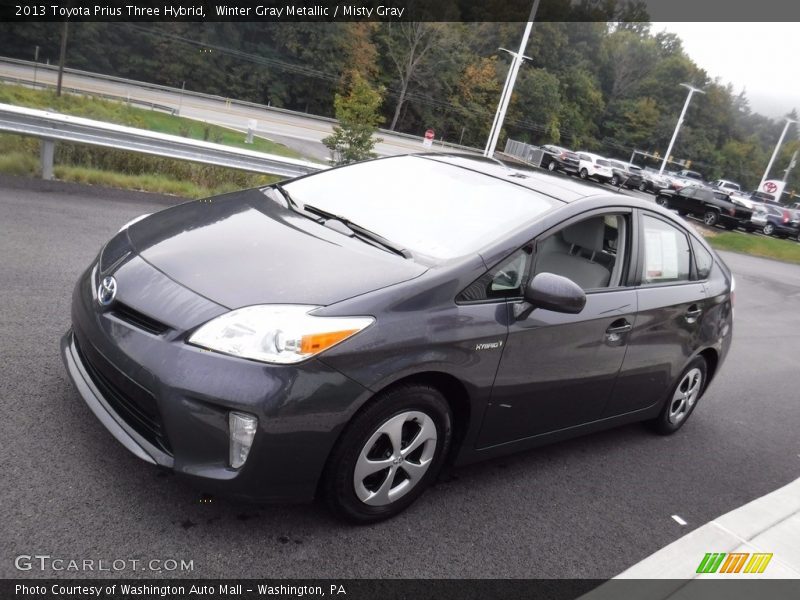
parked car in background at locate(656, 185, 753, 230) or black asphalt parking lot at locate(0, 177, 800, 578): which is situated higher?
parked car in background at locate(656, 185, 753, 230)

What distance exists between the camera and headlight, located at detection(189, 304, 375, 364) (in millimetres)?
2611

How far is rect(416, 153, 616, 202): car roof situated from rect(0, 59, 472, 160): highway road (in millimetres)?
29052

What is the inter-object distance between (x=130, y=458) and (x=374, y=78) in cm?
6430

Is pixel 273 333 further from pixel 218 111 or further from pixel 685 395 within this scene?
pixel 218 111

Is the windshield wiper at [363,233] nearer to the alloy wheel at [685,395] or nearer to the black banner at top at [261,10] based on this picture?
the alloy wheel at [685,395]

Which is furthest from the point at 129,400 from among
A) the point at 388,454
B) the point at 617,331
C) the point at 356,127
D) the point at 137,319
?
the point at 356,127

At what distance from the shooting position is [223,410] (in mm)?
2564

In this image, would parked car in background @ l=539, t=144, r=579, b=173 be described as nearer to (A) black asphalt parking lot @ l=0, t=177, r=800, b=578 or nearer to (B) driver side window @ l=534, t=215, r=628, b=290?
(A) black asphalt parking lot @ l=0, t=177, r=800, b=578

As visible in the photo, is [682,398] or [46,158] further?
[46,158]

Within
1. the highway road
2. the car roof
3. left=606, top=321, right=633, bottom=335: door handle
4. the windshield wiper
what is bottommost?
the highway road

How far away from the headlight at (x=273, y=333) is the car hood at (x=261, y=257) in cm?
7

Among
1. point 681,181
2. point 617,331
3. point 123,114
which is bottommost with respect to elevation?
point 123,114

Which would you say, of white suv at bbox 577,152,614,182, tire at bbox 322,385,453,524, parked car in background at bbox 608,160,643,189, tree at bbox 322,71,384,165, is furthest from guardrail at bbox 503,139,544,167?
tire at bbox 322,385,453,524

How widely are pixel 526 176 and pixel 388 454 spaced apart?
2.03 meters
